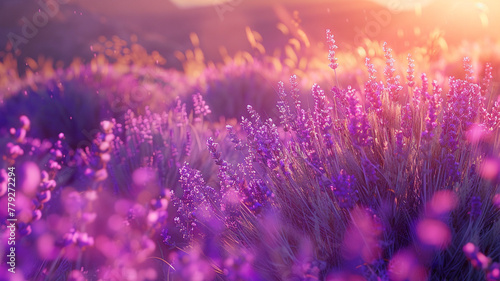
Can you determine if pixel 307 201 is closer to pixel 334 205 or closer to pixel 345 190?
pixel 334 205

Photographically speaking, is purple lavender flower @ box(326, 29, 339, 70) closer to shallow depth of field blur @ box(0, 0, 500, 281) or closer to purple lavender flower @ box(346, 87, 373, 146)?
shallow depth of field blur @ box(0, 0, 500, 281)

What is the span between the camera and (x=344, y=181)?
181cm

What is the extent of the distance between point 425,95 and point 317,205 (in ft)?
2.75

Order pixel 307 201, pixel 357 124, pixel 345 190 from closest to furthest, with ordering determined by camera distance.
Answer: pixel 345 190 < pixel 357 124 < pixel 307 201

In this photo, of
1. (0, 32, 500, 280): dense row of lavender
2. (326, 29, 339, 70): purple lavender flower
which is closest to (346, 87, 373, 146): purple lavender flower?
(0, 32, 500, 280): dense row of lavender

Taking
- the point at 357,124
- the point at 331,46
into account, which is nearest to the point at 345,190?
the point at 357,124

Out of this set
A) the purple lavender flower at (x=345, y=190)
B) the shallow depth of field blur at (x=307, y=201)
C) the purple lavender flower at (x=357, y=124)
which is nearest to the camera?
the shallow depth of field blur at (x=307, y=201)

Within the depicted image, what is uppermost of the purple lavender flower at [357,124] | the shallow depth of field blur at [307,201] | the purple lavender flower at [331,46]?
the purple lavender flower at [331,46]

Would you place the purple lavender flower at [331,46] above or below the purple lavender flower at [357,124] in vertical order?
above

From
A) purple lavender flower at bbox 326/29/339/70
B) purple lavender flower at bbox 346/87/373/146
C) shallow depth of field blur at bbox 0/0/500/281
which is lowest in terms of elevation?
shallow depth of field blur at bbox 0/0/500/281

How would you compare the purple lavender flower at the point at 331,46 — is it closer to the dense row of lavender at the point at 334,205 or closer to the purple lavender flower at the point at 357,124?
the dense row of lavender at the point at 334,205

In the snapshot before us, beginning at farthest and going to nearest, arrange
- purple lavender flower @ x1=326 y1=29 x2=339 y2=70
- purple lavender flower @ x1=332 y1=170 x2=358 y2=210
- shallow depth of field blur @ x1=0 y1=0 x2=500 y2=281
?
1. purple lavender flower @ x1=326 y1=29 x2=339 y2=70
2. purple lavender flower @ x1=332 y1=170 x2=358 y2=210
3. shallow depth of field blur @ x1=0 y1=0 x2=500 y2=281

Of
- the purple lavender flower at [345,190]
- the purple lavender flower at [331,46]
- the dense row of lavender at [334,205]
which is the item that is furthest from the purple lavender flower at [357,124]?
the purple lavender flower at [331,46]

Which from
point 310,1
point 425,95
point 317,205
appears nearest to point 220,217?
point 317,205
